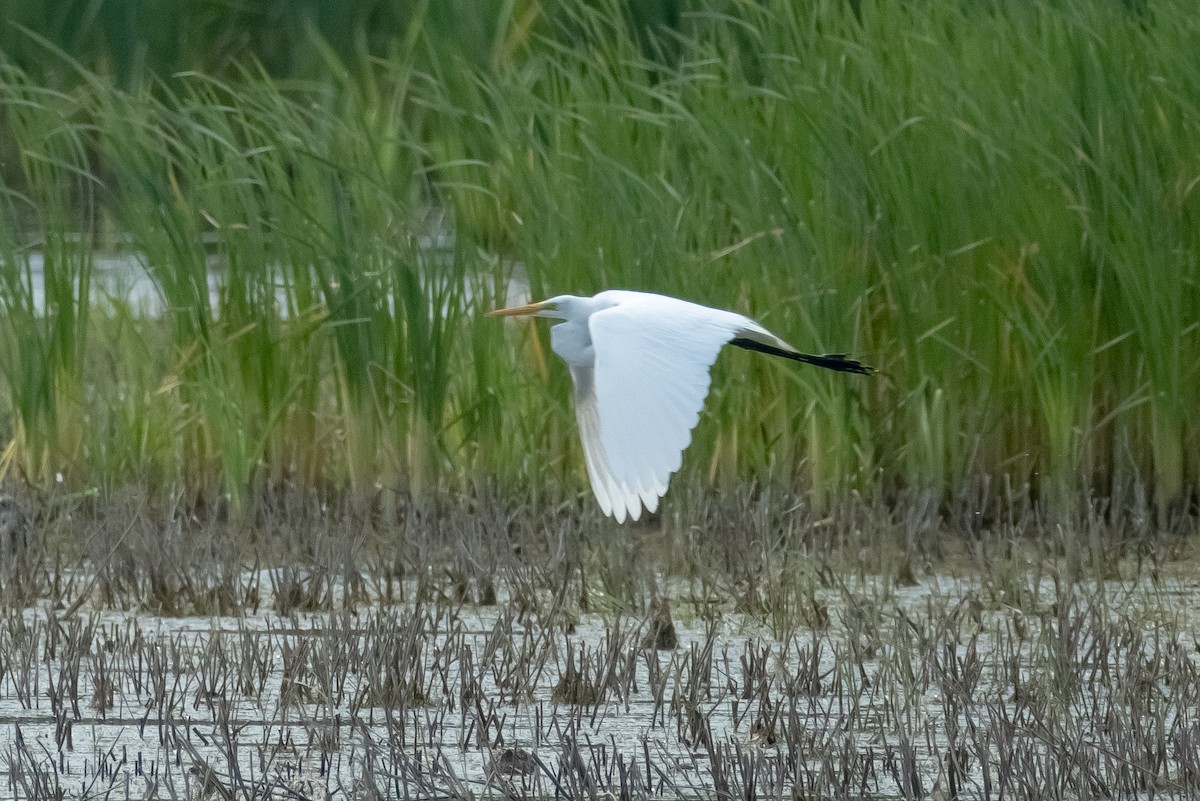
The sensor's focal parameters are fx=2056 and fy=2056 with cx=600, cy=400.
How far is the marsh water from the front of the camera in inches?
110

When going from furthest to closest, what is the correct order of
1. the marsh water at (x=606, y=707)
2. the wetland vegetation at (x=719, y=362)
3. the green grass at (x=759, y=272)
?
the green grass at (x=759, y=272) → the wetland vegetation at (x=719, y=362) → the marsh water at (x=606, y=707)

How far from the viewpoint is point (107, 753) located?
2.97 metres

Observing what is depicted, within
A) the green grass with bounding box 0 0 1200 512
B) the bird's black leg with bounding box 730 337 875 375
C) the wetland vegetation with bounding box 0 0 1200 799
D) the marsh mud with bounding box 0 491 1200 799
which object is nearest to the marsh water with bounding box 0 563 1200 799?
the marsh mud with bounding box 0 491 1200 799

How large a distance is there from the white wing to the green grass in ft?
4.85

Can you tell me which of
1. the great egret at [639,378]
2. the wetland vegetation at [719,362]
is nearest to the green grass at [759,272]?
the wetland vegetation at [719,362]

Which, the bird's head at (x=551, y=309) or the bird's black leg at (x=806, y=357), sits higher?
the bird's head at (x=551, y=309)

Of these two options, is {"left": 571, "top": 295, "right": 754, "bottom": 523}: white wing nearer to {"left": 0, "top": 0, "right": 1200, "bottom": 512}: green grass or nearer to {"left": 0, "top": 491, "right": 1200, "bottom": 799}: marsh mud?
{"left": 0, "top": 491, "right": 1200, "bottom": 799}: marsh mud

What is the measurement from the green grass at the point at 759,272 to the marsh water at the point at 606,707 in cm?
113

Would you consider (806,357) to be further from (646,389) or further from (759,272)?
(759,272)

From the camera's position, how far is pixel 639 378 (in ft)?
11.2

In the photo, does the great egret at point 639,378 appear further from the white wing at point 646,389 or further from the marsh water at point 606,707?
the marsh water at point 606,707

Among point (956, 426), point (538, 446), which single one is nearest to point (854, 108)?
point (956, 426)

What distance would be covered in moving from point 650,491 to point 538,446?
2146mm

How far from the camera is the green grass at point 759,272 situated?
5.20 metres
